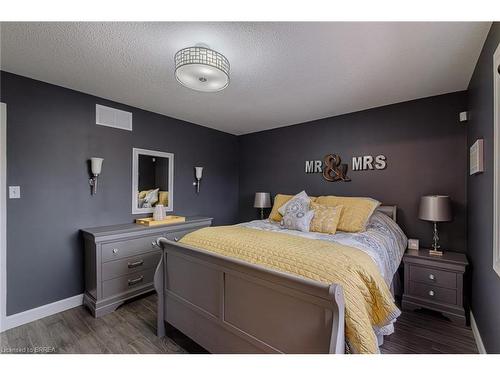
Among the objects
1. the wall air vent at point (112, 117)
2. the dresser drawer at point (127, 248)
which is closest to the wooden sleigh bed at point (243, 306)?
the dresser drawer at point (127, 248)

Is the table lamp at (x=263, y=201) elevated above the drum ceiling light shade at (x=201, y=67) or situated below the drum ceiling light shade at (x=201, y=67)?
below

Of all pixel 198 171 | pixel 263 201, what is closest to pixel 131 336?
pixel 198 171

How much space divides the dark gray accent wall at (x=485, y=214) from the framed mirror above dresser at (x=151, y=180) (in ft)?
11.1

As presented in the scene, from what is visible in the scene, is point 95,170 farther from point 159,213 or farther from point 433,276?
point 433,276

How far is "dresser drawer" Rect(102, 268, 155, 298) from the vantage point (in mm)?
2402

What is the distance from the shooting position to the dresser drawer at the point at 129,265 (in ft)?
7.93

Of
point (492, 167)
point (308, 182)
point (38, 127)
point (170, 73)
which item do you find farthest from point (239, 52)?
point (308, 182)

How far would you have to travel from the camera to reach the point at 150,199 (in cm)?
323

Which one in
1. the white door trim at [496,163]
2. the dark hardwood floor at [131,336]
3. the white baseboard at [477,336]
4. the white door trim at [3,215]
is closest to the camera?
the white door trim at [496,163]

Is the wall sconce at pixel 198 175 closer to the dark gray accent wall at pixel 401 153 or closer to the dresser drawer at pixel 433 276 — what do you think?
the dark gray accent wall at pixel 401 153

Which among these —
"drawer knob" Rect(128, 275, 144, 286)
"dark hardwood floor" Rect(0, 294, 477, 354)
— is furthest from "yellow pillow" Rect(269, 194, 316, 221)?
"drawer knob" Rect(128, 275, 144, 286)

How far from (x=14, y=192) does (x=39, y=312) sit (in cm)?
119

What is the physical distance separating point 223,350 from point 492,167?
6.94ft

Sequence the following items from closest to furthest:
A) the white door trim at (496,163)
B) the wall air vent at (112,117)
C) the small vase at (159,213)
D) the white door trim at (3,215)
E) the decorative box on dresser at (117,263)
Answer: the white door trim at (496,163) < the white door trim at (3,215) < the decorative box on dresser at (117,263) < the wall air vent at (112,117) < the small vase at (159,213)
